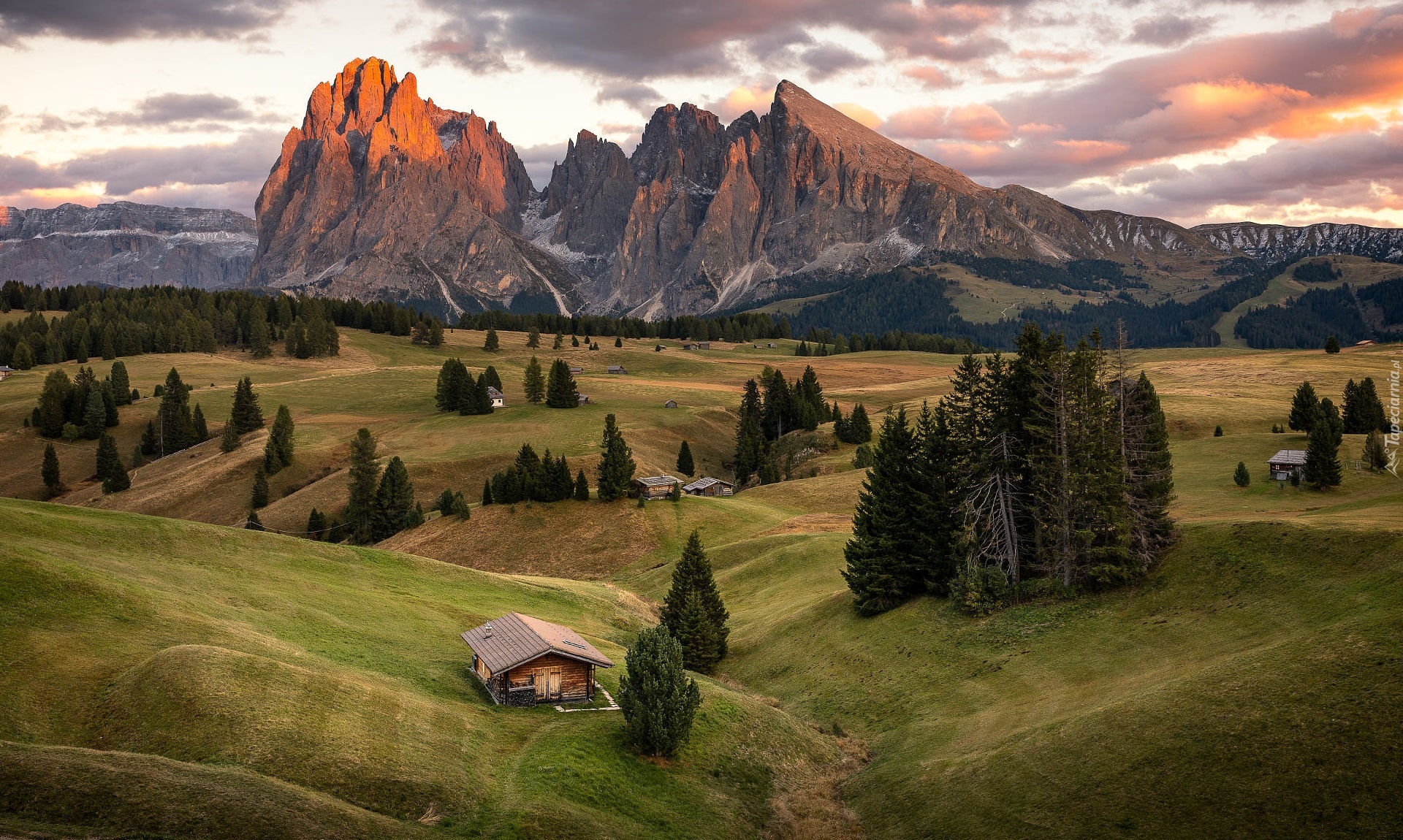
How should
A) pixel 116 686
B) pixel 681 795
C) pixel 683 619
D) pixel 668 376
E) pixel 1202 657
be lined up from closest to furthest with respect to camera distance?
→ pixel 116 686 < pixel 681 795 < pixel 1202 657 < pixel 683 619 < pixel 668 376

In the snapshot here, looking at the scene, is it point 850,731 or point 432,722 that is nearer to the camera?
point 432,722

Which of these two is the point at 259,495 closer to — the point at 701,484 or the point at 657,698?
the point at 701,484

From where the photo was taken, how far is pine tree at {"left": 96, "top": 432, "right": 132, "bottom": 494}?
113m

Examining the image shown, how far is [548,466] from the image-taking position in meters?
97.7

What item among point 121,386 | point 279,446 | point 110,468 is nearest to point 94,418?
point 121,386

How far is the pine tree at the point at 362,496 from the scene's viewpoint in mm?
97562

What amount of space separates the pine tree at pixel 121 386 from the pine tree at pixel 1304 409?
166m

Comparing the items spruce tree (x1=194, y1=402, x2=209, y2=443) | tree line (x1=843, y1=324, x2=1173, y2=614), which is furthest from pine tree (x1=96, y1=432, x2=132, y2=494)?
tree line (x1=843, y1=324, x2=1173, y2=614)

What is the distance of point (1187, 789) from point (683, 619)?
3138 centimetres

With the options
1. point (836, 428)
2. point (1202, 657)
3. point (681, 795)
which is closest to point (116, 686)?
point (681, 795)

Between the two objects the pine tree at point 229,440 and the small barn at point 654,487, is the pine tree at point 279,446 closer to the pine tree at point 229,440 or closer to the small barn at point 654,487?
the pine tree at point 229,440

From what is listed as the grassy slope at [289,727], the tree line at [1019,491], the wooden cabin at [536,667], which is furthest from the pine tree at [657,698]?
the tree line at [1019,491]

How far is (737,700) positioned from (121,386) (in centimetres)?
14329

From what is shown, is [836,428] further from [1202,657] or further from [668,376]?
[1202,657]
